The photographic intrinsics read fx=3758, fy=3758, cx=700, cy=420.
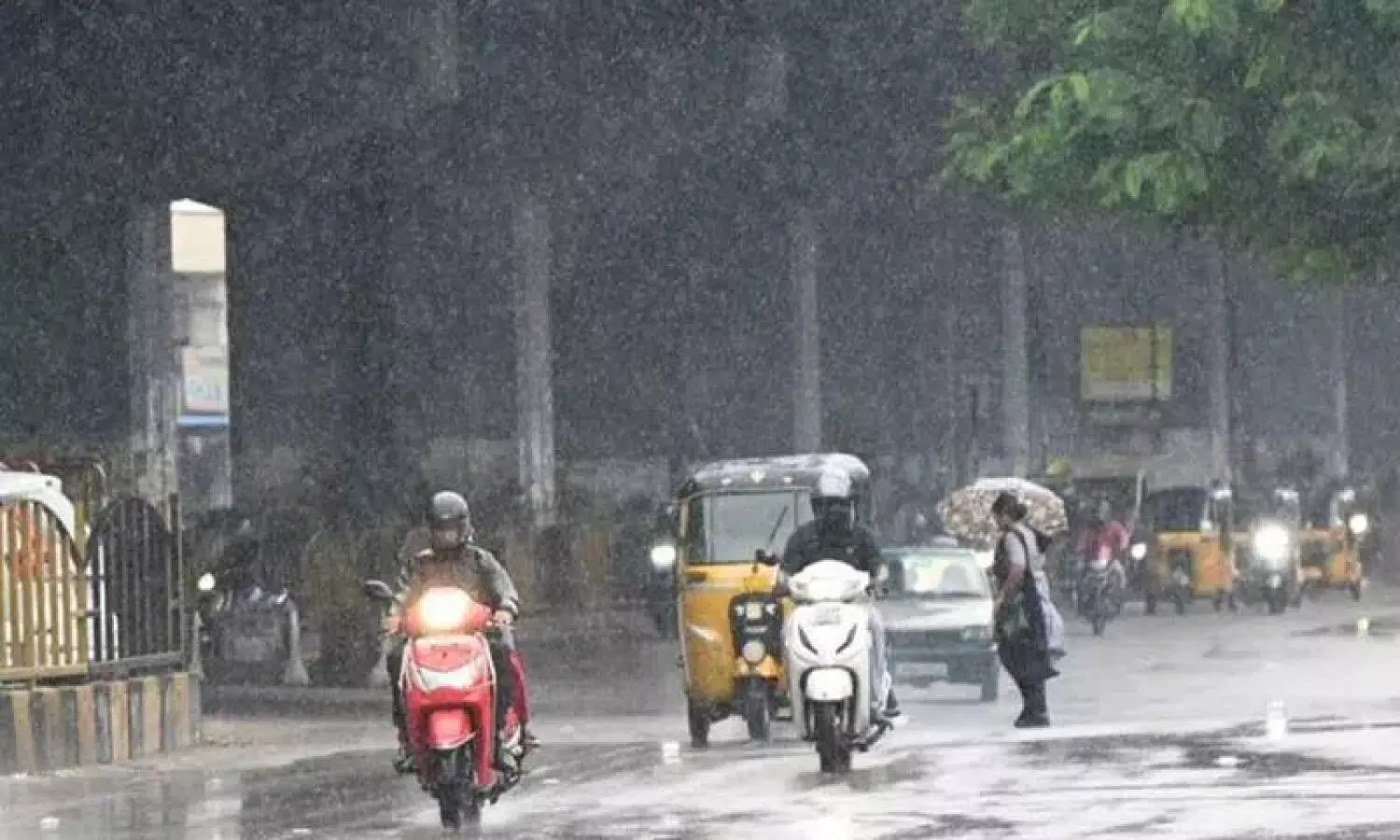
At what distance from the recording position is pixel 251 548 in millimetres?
35281

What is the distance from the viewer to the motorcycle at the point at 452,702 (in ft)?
53.1

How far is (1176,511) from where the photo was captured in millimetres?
52094

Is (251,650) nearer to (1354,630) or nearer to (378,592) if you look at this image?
(1354,630)

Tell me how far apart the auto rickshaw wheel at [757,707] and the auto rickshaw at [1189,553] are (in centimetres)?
2841

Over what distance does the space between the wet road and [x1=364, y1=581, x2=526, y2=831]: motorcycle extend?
177 mm

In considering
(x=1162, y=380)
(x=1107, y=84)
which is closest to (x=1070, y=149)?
(x=1107, y=84)

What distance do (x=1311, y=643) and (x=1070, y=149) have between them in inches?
512

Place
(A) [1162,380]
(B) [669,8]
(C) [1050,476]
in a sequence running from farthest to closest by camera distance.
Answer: (A) [1162,380], (C) [1050,476], (B) [669,8]

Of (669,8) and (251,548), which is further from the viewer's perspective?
(669,8)

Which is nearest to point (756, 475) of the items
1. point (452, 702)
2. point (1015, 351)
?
point (452, 702)

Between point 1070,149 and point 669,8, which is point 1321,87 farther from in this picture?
point 669,8

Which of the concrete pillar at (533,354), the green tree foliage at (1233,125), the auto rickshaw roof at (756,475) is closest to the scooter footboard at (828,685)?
the auto rickshaw roof at (756,475)

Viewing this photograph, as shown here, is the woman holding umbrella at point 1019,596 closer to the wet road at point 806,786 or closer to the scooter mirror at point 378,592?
the wet road at point 806,786

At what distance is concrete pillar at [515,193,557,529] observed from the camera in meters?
51.7
